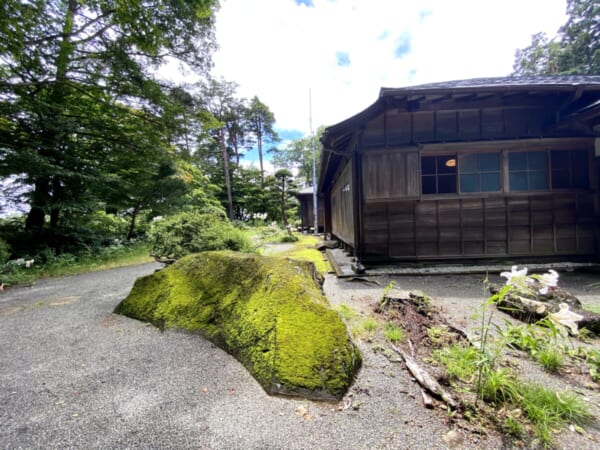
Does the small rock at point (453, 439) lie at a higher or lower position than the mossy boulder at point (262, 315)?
lower

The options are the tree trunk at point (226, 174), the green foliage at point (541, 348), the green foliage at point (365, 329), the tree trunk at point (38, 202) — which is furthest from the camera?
the tree trunk at point (226, 174)

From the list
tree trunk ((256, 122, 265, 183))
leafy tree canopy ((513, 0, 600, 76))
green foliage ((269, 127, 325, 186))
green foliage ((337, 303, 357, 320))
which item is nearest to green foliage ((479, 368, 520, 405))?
green foliage ((337, 303, 357, 320))

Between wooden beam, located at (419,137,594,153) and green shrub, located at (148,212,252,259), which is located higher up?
wooden beam, located at (419,137,594,153)

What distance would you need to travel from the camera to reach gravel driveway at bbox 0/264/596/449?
128 centimetres


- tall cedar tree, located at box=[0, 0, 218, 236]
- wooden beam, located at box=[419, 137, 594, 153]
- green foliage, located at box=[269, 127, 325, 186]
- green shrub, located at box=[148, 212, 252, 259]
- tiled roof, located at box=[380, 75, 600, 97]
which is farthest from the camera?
green foliage, located at box=[269, 127, 325, 186]

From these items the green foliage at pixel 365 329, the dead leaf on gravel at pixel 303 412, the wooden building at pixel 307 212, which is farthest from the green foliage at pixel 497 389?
the wooden building at pixel 307 212

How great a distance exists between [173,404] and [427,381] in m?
1.73

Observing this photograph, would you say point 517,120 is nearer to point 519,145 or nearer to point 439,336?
point 519,145

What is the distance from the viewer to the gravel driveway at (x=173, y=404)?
128 cm

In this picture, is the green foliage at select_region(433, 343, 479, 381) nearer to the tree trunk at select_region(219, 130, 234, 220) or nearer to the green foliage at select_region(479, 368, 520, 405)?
the green foliage at select_region(479, 368, 520, 405)

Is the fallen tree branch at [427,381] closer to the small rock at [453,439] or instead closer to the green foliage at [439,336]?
the small rock at [453,439]

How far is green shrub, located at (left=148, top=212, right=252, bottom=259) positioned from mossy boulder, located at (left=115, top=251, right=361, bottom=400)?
906mm

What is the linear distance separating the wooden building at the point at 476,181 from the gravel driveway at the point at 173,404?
3.62 metres

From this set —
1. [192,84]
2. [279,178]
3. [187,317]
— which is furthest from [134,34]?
[279,178]
